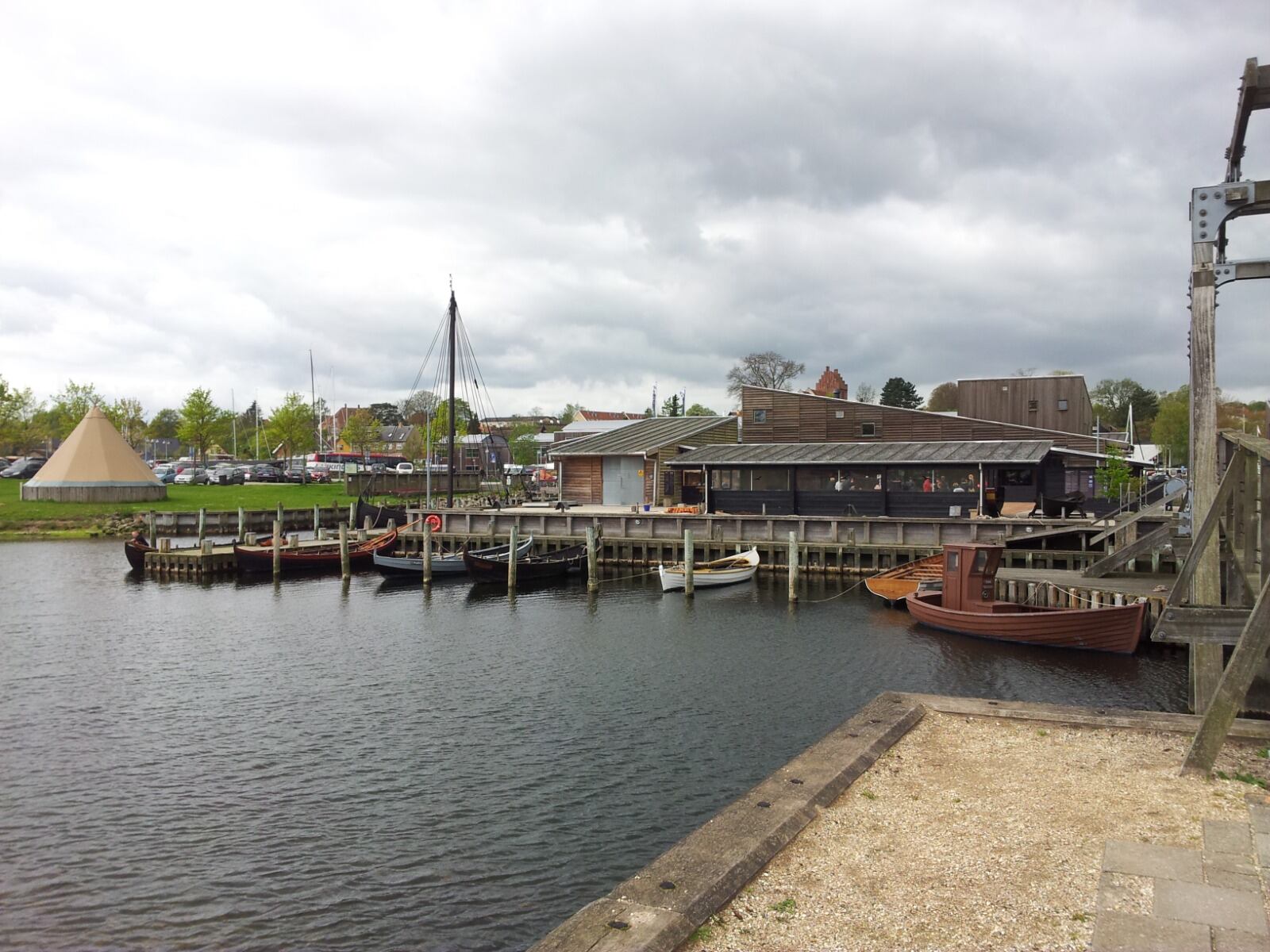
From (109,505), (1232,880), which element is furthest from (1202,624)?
(109,505)

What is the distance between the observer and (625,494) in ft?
170

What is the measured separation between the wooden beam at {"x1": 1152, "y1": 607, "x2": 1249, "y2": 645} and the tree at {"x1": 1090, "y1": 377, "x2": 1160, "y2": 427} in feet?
374

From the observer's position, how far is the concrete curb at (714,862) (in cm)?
668

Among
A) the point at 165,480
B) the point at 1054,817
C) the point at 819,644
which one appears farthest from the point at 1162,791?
the point at 165,480

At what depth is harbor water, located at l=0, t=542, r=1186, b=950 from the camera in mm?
10633

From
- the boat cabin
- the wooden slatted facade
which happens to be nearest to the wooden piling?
the boat cabin

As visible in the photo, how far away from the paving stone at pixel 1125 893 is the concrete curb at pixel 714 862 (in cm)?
258

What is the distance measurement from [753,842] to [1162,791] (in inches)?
172

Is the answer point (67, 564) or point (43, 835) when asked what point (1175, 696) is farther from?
point (67, 564)

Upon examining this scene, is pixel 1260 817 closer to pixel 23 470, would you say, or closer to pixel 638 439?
pixel 638 439

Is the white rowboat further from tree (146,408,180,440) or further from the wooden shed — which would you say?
tree (146,408,180,440)

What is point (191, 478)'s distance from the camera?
272ft

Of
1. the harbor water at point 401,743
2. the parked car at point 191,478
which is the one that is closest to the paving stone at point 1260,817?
the harbor water at point 401,743

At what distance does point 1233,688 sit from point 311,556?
38.4 metres
